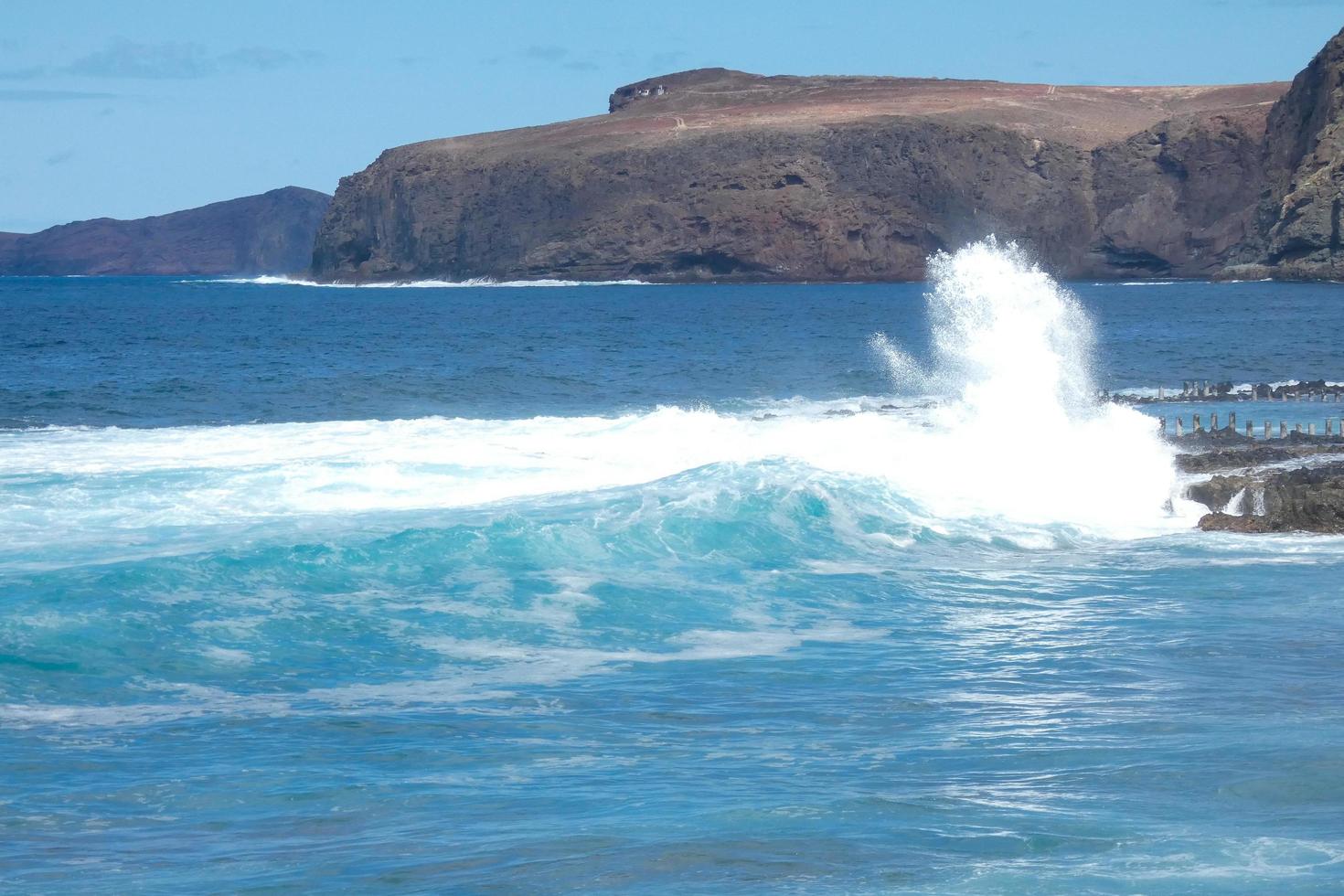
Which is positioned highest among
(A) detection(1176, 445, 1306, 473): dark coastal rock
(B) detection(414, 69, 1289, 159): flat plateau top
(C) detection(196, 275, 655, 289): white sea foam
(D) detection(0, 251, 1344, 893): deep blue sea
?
(B) detection(414, 69, 1289, 159): flat plateau top

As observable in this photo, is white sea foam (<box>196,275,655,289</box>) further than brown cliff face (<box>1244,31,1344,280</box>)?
Yes

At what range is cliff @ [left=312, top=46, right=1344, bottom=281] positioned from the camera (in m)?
110

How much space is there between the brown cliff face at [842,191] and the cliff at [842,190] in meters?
0.15

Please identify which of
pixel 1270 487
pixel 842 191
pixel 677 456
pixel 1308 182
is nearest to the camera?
pixel 1270 487

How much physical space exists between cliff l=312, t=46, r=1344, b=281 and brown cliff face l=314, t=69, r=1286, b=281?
5.9 inches

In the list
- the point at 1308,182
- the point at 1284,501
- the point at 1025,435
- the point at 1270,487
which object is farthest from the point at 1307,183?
the point at 1284,501

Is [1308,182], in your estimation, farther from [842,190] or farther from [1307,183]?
[842,190]

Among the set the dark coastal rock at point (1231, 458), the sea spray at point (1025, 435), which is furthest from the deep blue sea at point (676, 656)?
the dark coastal rock at point (1231, 458)

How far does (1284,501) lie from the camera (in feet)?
48.5

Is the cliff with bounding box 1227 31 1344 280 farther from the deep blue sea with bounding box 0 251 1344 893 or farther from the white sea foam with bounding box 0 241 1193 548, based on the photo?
the white sea foam with bounding box 0 241 1193 548

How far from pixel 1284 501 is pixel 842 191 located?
10645 centimetres

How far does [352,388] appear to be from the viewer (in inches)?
1409

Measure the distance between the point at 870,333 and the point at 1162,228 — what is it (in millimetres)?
62614

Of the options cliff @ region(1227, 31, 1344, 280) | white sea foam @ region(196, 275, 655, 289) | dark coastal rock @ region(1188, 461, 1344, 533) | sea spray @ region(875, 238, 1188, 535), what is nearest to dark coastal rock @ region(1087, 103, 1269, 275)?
cliff @ region(1227, 31, 1344, 280)
